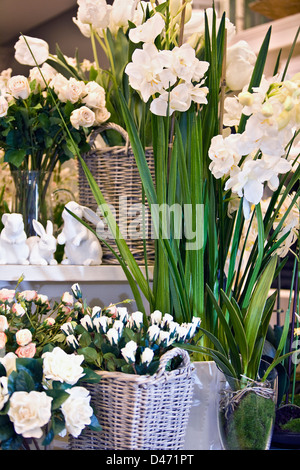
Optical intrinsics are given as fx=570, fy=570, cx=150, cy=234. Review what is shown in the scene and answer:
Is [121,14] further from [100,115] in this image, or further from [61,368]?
[61,368]

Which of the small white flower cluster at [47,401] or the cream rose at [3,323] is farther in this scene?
the cream rose at [3,323]

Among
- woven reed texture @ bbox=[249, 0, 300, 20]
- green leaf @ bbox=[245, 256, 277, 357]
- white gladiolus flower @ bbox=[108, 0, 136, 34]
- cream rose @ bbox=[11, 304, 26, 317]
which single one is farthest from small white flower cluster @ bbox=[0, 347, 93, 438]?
woven reed texture @ bbox=[249, 0, 300, 20]

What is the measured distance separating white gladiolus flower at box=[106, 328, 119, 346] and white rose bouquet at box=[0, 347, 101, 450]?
6 cm

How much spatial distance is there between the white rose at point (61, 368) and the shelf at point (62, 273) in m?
0.33

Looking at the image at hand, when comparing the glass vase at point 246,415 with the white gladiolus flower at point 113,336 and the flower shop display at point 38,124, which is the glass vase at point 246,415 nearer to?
the white gladiolus flower at point 113,336

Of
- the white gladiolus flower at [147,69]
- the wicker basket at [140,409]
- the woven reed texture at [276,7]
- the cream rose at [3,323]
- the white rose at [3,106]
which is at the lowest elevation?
the wicker basket at [140,409]

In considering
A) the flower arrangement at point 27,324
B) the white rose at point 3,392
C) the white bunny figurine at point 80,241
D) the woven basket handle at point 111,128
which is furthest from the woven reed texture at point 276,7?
the white rose at point 3,392

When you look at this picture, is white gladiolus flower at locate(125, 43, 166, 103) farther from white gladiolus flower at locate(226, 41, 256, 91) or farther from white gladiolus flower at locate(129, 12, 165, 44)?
white gladiolus flower at locate(226, 41, 256, 91)

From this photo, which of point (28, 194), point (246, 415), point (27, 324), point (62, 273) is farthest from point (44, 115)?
point (246, 415)

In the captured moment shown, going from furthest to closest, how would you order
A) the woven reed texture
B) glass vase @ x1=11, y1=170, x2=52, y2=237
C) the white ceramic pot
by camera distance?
the woven reed texture
glass vase @ x1=11, y1=170, x2=52, y2=237
the white ceramic pot

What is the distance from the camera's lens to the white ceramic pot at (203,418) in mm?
819

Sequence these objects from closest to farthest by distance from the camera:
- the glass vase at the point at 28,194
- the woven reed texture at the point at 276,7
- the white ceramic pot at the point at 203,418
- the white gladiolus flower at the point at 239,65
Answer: the white ceramic pot at the point at 203,418, the white gladiolus flower at the point at 239,65, the glass vase at the point at 28,194, the woven reed texture at the point at 276,7

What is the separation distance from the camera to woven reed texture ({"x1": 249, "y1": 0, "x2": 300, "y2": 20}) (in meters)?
1.71
